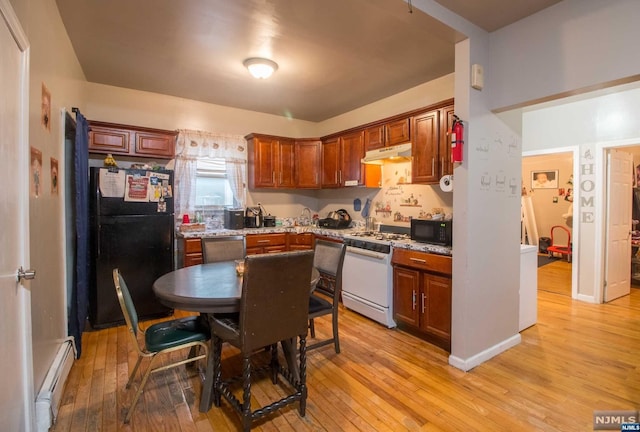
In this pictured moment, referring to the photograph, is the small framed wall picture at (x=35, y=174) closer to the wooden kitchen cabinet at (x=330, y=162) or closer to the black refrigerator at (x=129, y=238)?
the black refrigerator at (x=129, y=238)

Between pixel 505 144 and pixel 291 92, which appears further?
pixel 291 92

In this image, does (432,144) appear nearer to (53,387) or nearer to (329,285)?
(329,285)

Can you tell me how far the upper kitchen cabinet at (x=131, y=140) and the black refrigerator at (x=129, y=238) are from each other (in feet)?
1.60

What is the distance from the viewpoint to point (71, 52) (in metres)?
2.78

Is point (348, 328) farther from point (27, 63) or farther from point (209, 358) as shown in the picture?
point (27, 63)

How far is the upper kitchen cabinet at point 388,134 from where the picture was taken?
3.41 m

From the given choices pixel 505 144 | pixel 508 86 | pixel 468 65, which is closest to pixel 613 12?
pixel 508 86

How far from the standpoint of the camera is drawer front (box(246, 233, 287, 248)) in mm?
4129

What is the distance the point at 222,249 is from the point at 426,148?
2.23 metres

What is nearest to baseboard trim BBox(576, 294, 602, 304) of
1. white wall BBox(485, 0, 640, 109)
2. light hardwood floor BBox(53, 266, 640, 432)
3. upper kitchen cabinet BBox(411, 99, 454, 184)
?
light hardwood floor BBox(53, 266, 640, 432)

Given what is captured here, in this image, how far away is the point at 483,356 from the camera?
255 cm

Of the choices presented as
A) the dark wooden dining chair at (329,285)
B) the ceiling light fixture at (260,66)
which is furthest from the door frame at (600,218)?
the ceiling light fixture at (260,66)

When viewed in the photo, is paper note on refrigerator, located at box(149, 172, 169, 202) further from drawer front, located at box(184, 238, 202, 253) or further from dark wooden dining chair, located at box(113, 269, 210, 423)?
dark wooden dining chair, located at box(113, 269, 210, 423)

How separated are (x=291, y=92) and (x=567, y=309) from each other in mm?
4238
